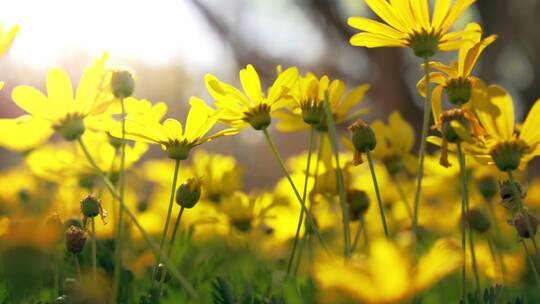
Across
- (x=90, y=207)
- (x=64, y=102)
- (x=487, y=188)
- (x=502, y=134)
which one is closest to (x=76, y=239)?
(x=90, y=207)

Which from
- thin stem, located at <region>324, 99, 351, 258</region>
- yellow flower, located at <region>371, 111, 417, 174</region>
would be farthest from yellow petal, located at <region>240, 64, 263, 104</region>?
yellow flower, located at <region>371, 111, 417, 174</region>

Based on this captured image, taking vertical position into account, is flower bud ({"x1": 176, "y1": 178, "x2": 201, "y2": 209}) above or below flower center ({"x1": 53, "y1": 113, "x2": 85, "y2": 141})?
below

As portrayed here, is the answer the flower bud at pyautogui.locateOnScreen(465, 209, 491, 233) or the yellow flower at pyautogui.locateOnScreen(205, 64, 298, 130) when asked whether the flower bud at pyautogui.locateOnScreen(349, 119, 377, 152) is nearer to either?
the yellow flower at pyautogui.locateOnScreen(205, 64, 298, 130)

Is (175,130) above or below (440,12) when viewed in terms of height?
below

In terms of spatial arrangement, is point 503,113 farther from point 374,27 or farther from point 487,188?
point 487,188

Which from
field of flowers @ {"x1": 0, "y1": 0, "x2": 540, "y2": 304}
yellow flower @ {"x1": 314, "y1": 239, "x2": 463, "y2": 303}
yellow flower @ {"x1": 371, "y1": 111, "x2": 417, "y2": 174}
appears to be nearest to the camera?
yellow flower @ {"x1": 314, "y1": 239, "x2": 463, "y2": 303}

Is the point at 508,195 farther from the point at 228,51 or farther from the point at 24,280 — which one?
the point at 228,51

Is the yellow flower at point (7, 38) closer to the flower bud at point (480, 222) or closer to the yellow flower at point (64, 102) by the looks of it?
the yellow flower at point (64, 102)
